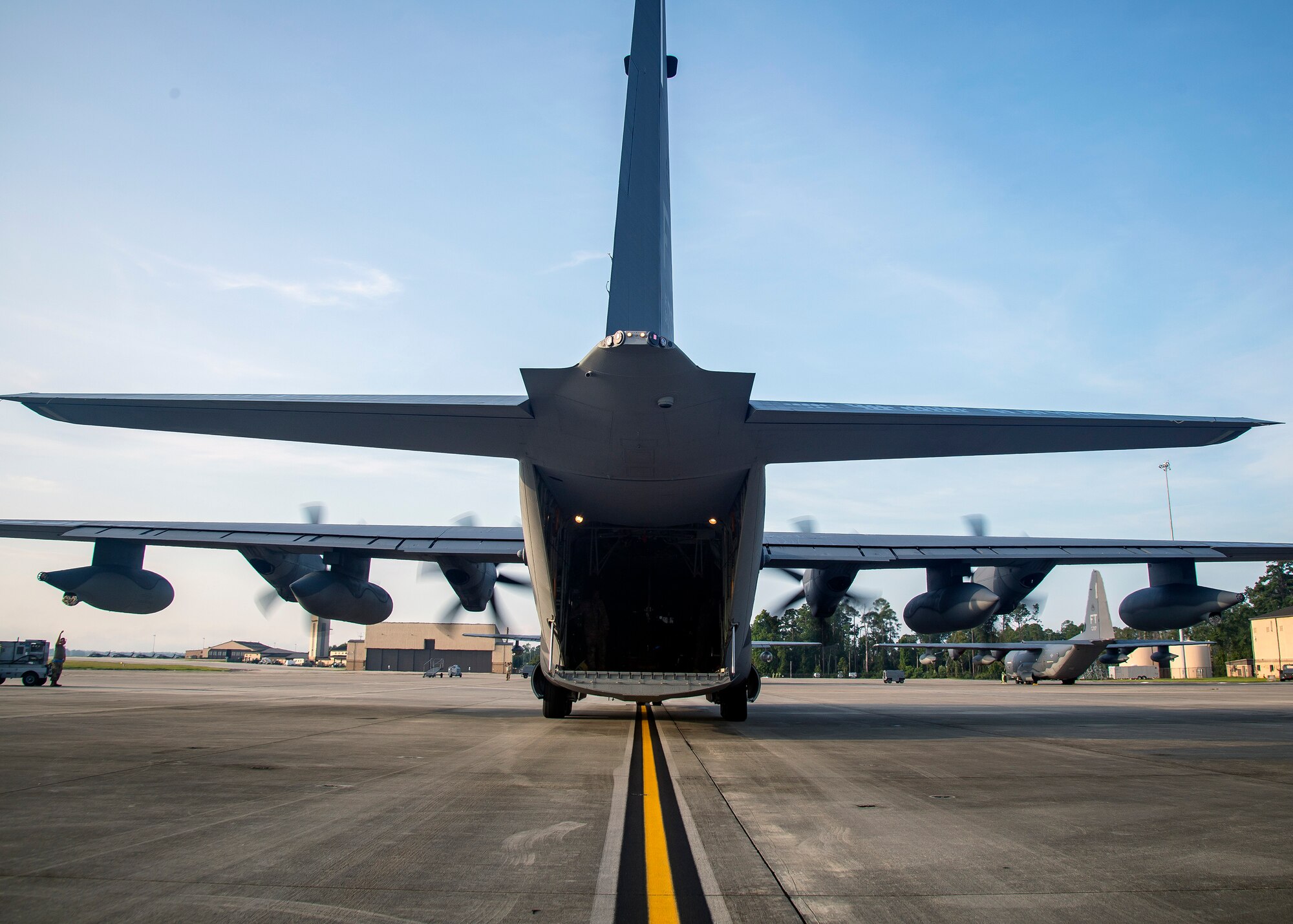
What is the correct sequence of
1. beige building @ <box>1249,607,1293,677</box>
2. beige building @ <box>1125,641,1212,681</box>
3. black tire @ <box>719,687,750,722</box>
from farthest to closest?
beige building @ <box>1125,641,1212,681</box>, beige building @ <box>1249,607,1293,677</box>, black tire @ <box>719,687,750,722</box>

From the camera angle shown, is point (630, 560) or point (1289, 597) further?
point (1289, 597)

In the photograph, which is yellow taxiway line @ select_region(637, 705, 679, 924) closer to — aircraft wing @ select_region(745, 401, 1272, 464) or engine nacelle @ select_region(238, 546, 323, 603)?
aircraft wing @ select_region(745, 401, 1272, 464)

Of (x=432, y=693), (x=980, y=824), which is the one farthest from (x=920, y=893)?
(x=432, y=693)

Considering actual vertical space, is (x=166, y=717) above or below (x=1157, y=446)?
below

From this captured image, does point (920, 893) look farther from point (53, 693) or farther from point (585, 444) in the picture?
point (53, 693)

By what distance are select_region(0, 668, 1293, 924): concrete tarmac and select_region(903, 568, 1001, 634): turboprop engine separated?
415cm


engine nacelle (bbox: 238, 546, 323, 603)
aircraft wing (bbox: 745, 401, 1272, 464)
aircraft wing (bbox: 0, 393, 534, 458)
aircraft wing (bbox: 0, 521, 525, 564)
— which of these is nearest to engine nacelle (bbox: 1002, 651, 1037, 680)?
aircraft wing (bbox: 0, 521, 525, 564)

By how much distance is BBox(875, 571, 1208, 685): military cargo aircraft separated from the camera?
40562 millimetres

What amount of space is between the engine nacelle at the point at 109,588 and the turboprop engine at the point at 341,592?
8.94ft

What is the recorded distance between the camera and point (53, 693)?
67.5 ft

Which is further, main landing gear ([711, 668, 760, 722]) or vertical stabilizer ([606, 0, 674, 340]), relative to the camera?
main landing gear ([711, 668, 760, 722])

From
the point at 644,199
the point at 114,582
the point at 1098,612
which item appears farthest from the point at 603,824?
the point at 1098,612

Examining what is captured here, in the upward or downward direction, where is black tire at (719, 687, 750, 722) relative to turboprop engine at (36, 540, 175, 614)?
downward

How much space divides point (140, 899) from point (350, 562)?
13.5 m
